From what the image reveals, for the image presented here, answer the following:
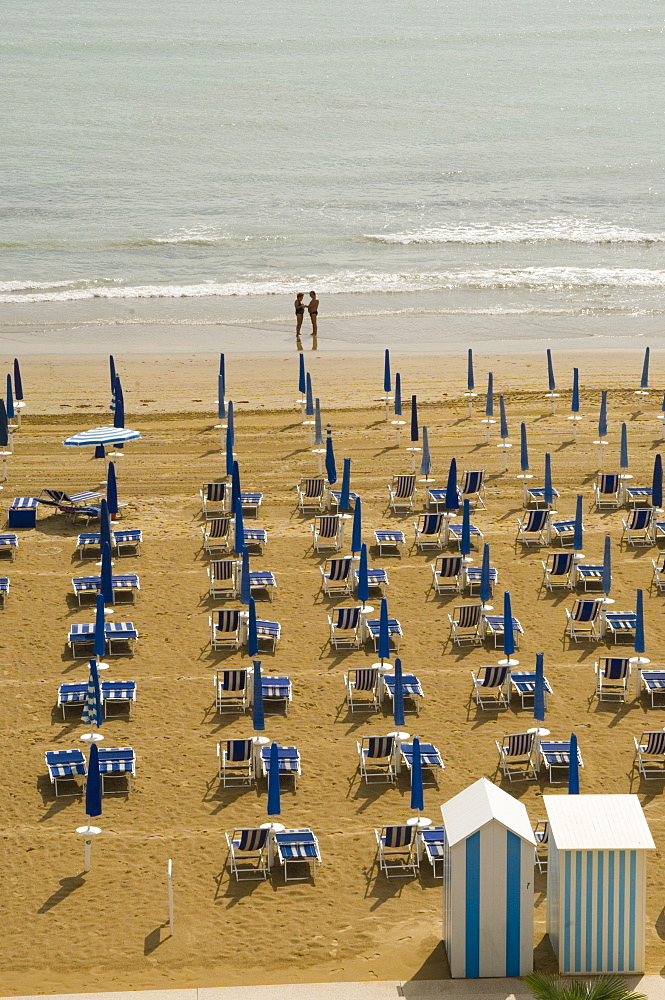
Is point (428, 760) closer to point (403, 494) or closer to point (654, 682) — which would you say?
point (654, 682)

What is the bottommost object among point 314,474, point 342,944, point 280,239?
point 342,944

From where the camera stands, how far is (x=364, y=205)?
54062mm

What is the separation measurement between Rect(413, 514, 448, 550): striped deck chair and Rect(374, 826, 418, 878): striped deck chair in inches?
321

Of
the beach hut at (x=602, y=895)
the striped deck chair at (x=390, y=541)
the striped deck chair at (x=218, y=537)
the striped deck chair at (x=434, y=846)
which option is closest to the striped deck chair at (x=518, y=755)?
the striped deck chair at (x=434, y=846)

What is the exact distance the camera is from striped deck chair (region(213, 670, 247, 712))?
680 inches

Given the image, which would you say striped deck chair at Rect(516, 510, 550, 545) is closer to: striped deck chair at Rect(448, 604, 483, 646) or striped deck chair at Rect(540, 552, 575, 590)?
striped deck chair at Rect(540, 552, 575, 590)

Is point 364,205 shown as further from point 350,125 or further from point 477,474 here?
point 477,474

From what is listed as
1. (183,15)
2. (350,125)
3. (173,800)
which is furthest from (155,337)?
(183,15)

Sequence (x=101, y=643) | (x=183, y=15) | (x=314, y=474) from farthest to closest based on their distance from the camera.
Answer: (x=183, y=15) → (x=314, y=474) → (x=101, y=643)

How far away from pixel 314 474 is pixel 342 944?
42.5ft

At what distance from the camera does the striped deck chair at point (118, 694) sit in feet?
55.9

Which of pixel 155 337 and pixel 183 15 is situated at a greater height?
pixel 183 15

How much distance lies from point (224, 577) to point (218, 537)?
1.86 m

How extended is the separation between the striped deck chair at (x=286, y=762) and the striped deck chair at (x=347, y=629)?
3063 millimetres
